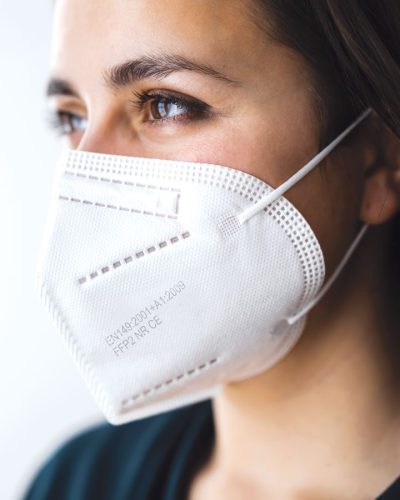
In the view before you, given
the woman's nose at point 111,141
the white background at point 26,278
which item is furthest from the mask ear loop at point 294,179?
the white background at point 26,278

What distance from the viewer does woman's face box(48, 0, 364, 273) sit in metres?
1.22

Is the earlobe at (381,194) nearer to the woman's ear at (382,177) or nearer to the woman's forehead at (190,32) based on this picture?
the woman's ear at (382,177)

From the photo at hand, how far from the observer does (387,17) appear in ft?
4.02

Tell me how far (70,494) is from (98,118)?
866 mm

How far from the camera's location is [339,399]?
138 centimetres

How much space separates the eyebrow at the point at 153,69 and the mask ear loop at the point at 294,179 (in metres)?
0.18

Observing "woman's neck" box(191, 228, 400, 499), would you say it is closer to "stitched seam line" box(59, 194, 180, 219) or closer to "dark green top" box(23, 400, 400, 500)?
"dark green top" box(23, 400, 400, 500)

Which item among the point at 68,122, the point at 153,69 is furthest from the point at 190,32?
the point at 68,122

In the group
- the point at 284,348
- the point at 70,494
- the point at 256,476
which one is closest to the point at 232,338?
the point at 284,348

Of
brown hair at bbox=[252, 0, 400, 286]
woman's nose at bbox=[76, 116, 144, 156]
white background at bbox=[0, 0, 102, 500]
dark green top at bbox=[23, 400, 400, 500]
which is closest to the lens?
brown hair at bbox=[252, 0, 400, 286]

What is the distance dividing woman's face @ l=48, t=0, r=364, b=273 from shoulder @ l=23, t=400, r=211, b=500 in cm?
61

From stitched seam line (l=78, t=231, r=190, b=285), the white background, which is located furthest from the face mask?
the white background

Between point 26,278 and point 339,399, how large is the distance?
1.32 m

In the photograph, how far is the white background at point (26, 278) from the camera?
7.87 feet
